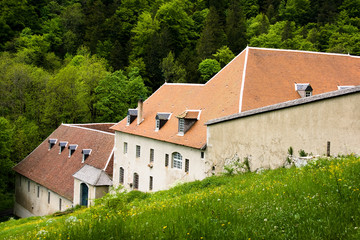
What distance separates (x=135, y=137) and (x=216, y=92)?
900 centimetres

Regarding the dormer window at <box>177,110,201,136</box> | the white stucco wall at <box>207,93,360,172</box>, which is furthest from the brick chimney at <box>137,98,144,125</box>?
the white stucco wall at <box>207,93,360,172</box>

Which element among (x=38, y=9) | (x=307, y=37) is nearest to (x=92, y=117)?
(x=307, y=37)

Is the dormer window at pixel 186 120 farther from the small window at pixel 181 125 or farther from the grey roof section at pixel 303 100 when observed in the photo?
the grey roof section at pixel 303 100

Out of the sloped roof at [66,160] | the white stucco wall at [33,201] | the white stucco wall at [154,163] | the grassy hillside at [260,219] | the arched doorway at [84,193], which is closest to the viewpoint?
the grassy hillside at [260,219]

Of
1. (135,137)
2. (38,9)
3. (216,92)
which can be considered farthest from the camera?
(38,9)

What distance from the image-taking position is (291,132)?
18.2m

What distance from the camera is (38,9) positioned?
96438 millimetres

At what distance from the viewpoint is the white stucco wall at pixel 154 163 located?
27.9 meters

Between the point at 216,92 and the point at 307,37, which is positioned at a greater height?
the point at 307,37

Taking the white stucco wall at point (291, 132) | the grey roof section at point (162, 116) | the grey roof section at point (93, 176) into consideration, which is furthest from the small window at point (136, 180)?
the white stucco wall at point (291, 132)

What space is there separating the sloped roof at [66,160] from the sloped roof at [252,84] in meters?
7.25

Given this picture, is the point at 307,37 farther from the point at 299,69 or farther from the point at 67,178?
the point at 67,178

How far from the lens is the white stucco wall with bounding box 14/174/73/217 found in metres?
40.7

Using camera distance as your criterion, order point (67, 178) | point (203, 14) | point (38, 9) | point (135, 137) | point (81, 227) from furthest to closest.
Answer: point (38, 9) < point (203, 14) < point (67, 178) < point (135, 137) < point (81, 227)
